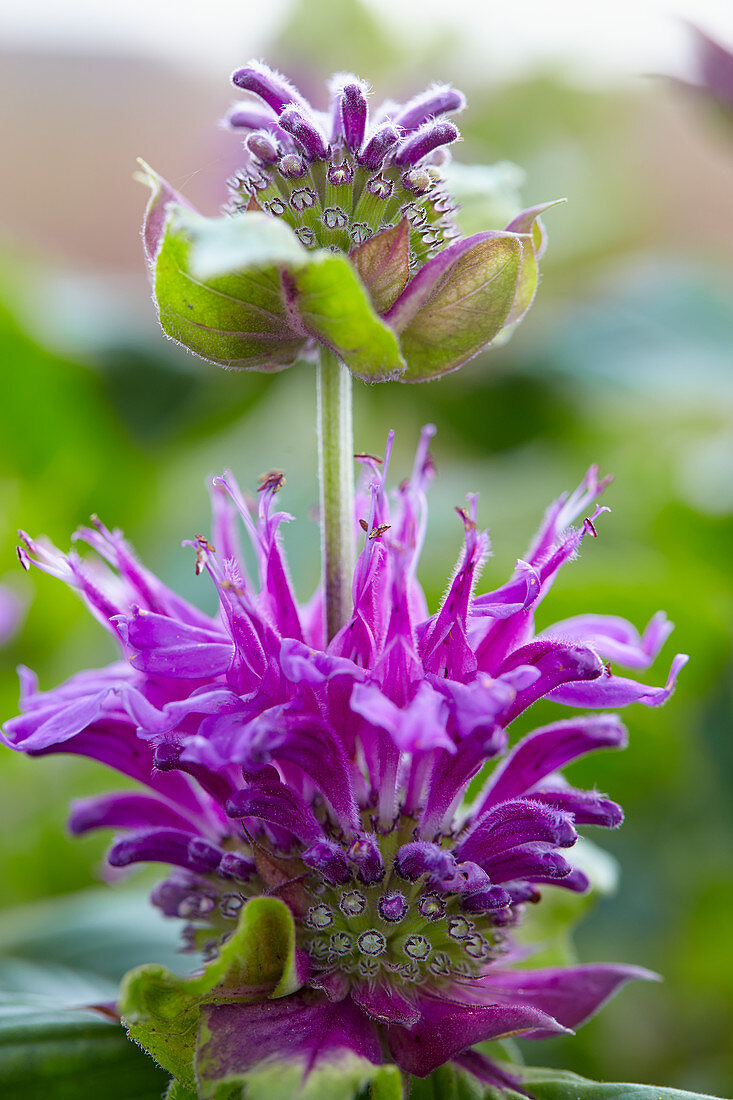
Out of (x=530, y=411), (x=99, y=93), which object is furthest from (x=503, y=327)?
(x=99, y=93)

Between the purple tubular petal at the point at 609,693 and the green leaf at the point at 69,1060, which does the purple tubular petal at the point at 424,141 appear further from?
the green leaf at the point at 69,1060

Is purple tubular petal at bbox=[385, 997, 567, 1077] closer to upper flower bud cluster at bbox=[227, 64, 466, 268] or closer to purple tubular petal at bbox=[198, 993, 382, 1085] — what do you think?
purple tubular petal at bbox=[198, 993, 382, 1085]

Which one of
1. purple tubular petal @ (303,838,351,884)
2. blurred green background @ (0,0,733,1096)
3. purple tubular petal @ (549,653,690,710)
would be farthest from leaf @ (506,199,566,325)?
blurred green background @ (0,0,733,1096)

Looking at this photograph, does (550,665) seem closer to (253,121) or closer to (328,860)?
(328,860)

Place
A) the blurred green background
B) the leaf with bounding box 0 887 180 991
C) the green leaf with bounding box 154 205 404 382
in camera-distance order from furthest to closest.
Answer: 1. the blurred green background
2. the leaf with bounding box 0 887 180 991
3. the green leaf with bounding box 154 205 404 382

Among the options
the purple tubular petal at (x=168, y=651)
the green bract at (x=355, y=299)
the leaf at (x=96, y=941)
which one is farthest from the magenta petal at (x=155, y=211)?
the leaf at (x=96, y=941)

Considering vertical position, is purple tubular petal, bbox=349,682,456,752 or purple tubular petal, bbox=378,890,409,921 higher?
purple tubular petal, bbox=349,682,456,752
